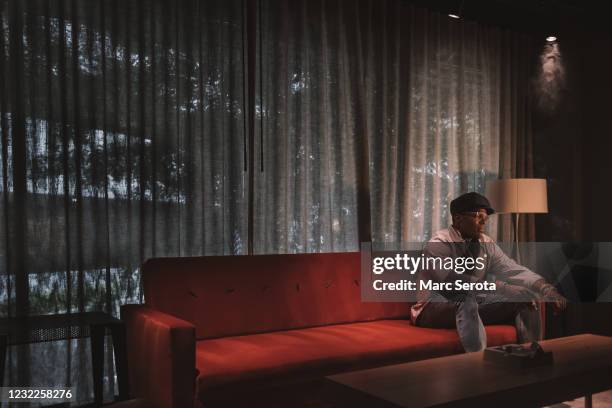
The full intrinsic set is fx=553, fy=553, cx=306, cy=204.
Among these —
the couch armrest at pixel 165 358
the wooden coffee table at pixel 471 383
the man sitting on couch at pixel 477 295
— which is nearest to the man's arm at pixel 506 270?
the man sitting on couch at pixel 477 295

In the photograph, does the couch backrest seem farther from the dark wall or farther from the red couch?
the dark wall

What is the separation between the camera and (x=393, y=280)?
328cm

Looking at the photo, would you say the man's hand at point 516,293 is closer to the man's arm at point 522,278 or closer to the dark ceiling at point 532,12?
the man's arm at point 522,278

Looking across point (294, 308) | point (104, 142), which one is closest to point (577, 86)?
point (294, 308)

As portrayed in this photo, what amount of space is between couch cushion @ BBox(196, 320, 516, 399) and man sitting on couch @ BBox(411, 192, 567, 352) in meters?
0.08

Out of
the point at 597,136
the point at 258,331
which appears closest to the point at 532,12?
the point at 597,136

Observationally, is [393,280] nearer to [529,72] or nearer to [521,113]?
[521,113]

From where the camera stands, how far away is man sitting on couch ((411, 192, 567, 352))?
278 cm

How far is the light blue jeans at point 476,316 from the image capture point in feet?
9.00

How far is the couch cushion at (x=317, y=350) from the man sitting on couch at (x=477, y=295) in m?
0.08

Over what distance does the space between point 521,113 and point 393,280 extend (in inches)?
85.7

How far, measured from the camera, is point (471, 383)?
1803 millimetres

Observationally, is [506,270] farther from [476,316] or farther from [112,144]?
[112,144]

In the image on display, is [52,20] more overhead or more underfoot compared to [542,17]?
more underfoot
